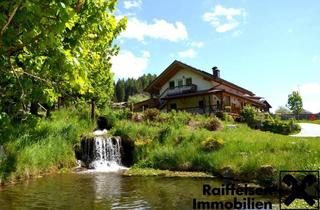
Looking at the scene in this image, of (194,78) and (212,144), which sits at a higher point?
(194,78)

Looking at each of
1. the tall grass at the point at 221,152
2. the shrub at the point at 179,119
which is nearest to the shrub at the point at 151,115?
the shrub at the point at 179,119

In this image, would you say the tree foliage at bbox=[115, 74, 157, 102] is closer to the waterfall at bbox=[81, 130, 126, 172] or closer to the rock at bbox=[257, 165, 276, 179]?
the waterfall at bbox=[81, 130, 126, 172]

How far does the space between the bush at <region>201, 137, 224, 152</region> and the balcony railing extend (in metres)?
28.0

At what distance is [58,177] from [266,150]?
11021mm

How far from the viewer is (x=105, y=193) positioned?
15148 millimetres

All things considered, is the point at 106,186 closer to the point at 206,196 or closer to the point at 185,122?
the point at 206,196

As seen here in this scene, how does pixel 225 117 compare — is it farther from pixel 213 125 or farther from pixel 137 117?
pixel 137 117

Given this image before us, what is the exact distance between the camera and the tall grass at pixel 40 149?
18641 mm

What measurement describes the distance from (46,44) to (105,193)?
11052mm

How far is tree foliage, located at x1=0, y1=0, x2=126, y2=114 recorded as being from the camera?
491 centimetres

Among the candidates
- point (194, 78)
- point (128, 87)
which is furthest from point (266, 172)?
point (128, 87)

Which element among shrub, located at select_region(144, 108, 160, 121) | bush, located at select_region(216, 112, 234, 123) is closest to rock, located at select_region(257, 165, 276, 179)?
shrub, located at select_region(144, 108, 160, 121)

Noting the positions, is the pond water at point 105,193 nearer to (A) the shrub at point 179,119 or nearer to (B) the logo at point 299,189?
(B) the logo at point 299,189

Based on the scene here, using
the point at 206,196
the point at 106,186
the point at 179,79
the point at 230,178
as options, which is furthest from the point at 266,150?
the point at 179,79
